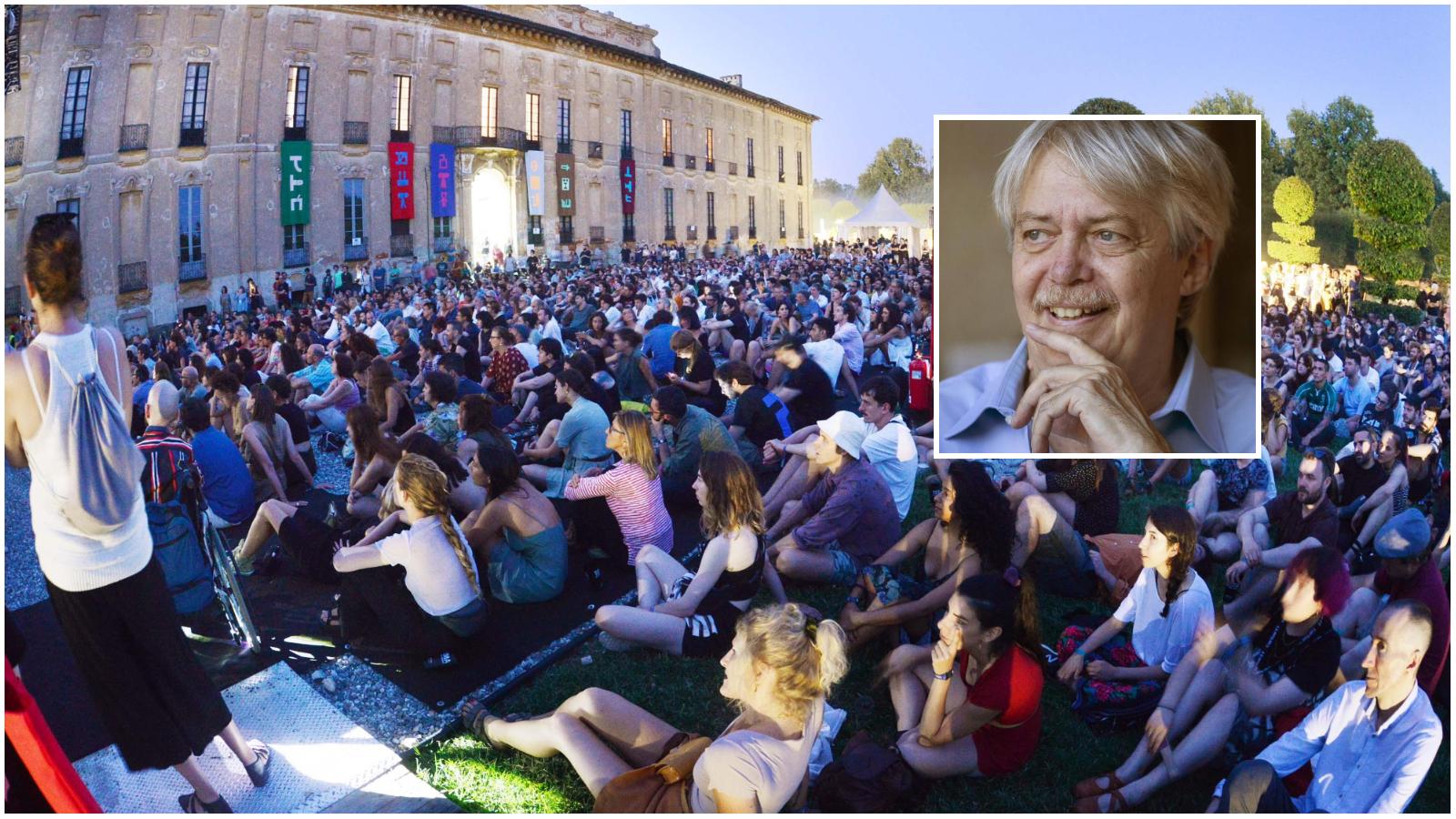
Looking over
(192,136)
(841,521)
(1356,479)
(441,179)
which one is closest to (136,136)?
(192,136)

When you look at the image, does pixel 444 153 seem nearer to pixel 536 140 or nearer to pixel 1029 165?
pixel 536 140

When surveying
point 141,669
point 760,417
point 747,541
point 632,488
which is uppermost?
point 760,417

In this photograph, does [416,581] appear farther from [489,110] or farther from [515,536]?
[489,110]

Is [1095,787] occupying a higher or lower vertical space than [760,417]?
lower

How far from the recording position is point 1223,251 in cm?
479

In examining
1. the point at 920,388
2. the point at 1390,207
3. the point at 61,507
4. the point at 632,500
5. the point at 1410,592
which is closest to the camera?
the point at 61,507

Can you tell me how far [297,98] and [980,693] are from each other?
13.8ft

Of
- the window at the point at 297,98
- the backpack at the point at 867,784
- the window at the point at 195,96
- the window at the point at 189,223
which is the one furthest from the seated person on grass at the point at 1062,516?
the window at the point at 195,96

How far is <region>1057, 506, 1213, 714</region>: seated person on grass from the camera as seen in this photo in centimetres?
417

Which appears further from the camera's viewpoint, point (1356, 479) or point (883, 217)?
point (883, 217)

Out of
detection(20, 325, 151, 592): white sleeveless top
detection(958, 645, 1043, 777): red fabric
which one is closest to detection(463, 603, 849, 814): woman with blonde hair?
detection(958, 645, 1043, 777): red fabric

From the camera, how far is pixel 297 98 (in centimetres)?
503

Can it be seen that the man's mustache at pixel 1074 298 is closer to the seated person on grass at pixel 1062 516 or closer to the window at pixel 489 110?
the seated person on grass at pixel 1062 516

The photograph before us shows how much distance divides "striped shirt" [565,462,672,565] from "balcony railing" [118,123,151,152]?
2603 mm
